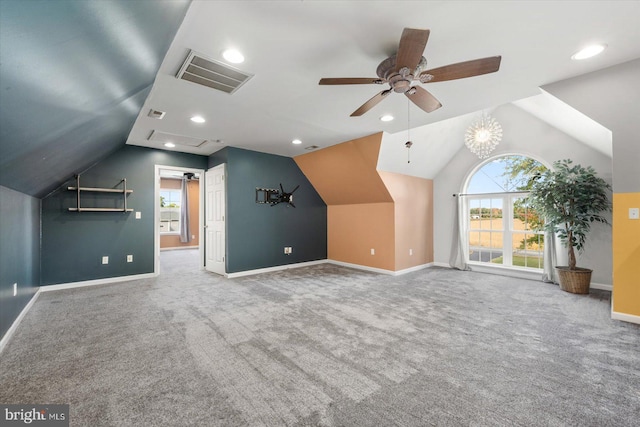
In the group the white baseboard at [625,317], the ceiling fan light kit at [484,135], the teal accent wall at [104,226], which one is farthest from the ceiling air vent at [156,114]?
the white baseboard at [625,317]

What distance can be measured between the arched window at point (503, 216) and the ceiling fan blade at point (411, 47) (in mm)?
4497

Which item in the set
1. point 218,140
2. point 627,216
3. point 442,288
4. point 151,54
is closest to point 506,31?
point 627,216

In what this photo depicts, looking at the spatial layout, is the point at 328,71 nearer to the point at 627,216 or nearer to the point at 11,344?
the point at 627,216

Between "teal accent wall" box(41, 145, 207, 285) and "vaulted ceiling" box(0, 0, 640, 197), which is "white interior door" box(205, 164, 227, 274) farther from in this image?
"vaulted ceiling" box(0, 0, 640, 197)

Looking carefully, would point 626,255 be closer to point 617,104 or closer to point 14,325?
point 617,104

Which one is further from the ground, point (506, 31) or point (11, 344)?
point (506, 31)

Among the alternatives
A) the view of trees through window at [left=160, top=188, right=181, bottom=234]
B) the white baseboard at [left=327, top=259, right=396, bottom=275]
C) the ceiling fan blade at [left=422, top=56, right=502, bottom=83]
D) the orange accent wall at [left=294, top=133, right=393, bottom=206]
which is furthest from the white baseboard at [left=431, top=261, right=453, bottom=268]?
the view of trees through window at [left=160, top=188, right=181, bottom=234]

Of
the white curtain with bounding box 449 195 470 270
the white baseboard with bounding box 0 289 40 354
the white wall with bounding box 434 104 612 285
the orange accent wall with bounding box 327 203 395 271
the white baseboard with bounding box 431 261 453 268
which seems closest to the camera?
the white baseboard with bounding box 0 289 40 354

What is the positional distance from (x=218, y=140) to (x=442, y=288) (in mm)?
4412

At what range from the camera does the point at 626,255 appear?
2738mm

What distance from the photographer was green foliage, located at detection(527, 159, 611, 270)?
3.85m

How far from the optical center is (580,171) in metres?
3.94

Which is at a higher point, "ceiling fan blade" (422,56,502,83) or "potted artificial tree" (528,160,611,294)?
"ceiling fan blade" (422,56,502,83)

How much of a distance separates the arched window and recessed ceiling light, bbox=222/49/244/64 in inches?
204
